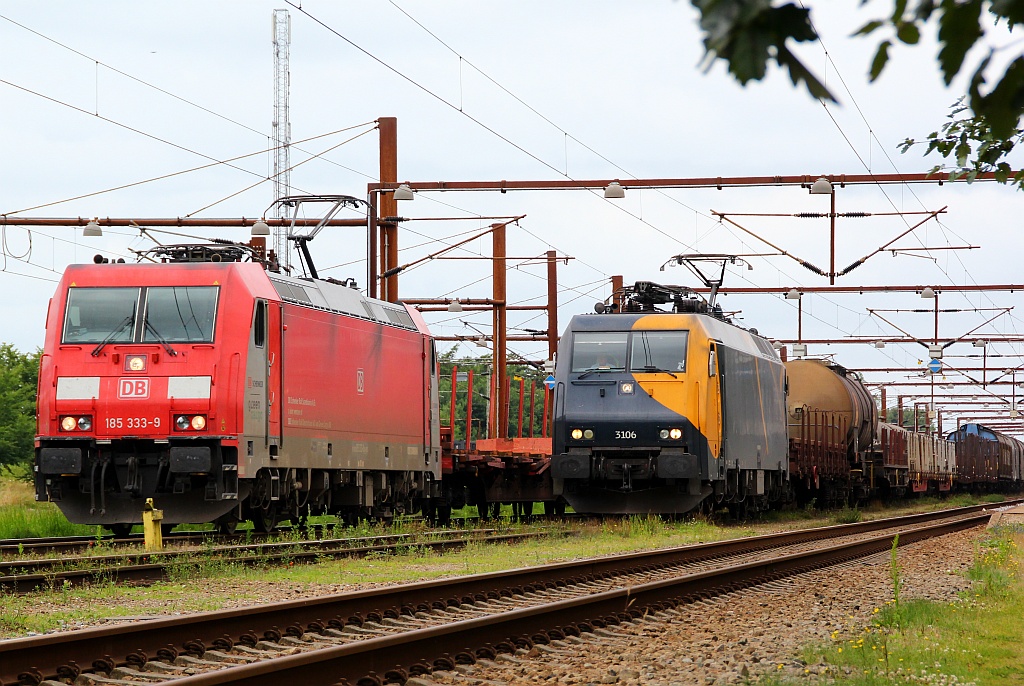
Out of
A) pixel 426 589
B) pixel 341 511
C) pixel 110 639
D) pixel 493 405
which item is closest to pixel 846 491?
pixel 493 405

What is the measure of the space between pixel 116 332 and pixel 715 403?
33.6ft

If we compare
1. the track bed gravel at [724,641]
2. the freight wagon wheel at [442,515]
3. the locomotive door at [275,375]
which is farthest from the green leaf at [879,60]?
the freight wagon wheel at [442,515]

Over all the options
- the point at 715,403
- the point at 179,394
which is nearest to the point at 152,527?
the point at 179,394

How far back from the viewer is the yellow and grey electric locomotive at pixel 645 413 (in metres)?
21.1

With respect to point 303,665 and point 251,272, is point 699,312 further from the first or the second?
point 303,665

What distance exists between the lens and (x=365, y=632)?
8.95 m

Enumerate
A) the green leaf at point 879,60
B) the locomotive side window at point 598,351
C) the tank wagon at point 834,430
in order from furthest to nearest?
1. the tank wagon at point 834,430
2. the locomotive side window at point 598,351
3. the green leaf at point 879,60

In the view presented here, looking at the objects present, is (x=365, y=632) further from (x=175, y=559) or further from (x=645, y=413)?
(x=645, y=413)

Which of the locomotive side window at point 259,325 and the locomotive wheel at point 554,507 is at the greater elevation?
the locomotive side window at point 259,325

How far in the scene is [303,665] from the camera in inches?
260

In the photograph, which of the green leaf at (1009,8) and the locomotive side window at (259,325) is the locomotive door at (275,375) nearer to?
the locomotive side window at (259,325)

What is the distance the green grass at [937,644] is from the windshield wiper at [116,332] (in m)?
10.1

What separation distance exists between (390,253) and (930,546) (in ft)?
39.1

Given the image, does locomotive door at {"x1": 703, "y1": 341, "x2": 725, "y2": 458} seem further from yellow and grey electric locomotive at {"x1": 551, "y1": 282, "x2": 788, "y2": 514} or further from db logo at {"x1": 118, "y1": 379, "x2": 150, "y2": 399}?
db logo at {"x1": 118, "y1": 379, "x2": 150, "y2": 399}
